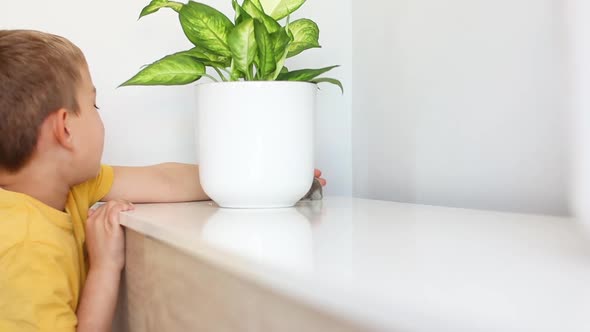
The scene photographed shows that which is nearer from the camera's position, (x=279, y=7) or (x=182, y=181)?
(x=279, y=7)

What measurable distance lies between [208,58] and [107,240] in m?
0.29

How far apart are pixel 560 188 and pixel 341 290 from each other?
1.74ft

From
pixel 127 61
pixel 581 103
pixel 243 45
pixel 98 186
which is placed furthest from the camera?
pixel 127 61

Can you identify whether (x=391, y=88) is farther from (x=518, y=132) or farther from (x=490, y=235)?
(x=490, y=235)

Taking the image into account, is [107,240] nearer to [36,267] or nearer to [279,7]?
[36,267]

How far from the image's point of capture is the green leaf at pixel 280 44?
83cm

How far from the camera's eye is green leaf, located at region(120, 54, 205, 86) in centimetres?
85

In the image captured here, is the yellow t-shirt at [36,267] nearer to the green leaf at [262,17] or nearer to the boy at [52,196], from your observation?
the boy at [52,196]

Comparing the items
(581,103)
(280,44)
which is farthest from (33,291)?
(581,103)

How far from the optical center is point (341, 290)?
334 millimetres

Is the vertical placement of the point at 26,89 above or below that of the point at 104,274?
above

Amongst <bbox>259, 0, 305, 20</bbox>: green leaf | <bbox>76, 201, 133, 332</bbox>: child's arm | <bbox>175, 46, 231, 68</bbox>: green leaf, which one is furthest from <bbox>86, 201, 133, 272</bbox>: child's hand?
<bbox>259, 0, 305, 20</bbox>: green leaf

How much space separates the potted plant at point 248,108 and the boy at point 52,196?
0.11 m

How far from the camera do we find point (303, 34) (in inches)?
36.2
